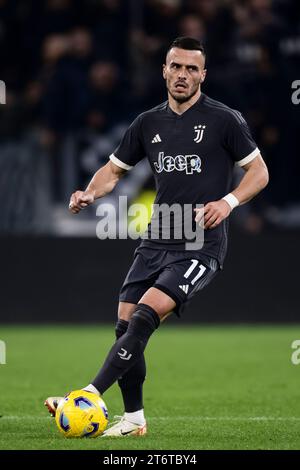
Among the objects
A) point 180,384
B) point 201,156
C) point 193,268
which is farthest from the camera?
point 180,384

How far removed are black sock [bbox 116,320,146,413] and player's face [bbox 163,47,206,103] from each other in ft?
4.80

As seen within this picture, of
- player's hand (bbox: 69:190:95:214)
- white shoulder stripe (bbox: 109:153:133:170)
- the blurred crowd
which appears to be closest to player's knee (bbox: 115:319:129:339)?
player's hand (bbox: 69:190:95:214)

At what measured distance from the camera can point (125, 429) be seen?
6.89 m

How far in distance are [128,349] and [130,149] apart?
1.43 metres

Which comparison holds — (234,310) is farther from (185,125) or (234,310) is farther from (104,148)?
(185,125)

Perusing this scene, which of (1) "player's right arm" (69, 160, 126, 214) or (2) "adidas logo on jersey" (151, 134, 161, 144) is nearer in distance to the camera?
(2) "adidas logo on jersey" (151, 134, 161, 144)

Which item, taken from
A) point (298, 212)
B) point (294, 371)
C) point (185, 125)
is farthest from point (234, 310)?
point (185, 125)

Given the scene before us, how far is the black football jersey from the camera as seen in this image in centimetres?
692

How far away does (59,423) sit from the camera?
6.53m

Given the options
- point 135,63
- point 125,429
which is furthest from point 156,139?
point 135,63

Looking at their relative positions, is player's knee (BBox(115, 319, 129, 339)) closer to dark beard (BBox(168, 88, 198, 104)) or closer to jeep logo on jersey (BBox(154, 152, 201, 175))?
jeep logo on jersey (BBox(154, 152, 201, 175))

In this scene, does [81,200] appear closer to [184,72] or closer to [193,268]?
[193,268]

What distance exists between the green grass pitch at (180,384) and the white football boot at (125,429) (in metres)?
0.08

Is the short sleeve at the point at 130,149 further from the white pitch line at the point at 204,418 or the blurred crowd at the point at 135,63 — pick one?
the blurred crowd at the point at 135,63
